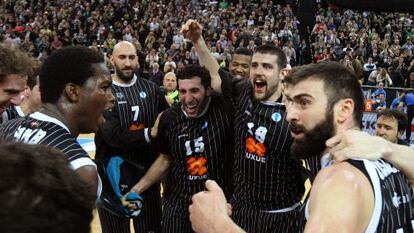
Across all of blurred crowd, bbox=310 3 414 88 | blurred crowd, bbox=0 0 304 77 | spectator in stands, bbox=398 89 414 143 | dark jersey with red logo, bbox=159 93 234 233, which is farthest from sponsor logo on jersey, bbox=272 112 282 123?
blurred crowd, bbox=0 0 304 77

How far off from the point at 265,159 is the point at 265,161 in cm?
2

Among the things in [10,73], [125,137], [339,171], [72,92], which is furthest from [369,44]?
[339,171]

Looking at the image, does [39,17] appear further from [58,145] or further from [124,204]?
[58,145]

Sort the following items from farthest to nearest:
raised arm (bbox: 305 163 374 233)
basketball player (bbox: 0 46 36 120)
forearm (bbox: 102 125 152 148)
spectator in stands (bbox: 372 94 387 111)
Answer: spectator in stands (bbox: 372 94 387 111) < forearm (bbox: 102 125 152 148) < basketball player (bbox: 0 46 36 120) < raised arm (bbox: 305 163 374 233)

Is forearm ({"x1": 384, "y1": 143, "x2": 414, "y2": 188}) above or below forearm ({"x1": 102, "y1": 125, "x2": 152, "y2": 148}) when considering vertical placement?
above

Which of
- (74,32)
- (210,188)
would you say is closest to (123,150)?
(210,188)

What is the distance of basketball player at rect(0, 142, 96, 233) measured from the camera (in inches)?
42.3

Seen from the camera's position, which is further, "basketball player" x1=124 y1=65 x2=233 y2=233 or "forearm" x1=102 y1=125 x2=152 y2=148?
"forearm" x1=102 y1=125 x2=152 y2=148

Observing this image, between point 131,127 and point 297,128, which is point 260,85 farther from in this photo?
point 297,128

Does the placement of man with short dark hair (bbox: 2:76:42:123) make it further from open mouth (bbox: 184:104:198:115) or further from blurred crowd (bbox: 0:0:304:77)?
blurred crowd (bbox: 0:0:304:77)

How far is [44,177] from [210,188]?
1.23m

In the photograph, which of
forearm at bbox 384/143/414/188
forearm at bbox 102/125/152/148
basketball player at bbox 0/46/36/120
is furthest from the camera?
forearm at bbox 102/125/152/148

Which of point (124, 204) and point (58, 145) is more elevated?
point (58, 145)

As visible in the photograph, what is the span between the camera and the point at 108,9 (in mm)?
26750
